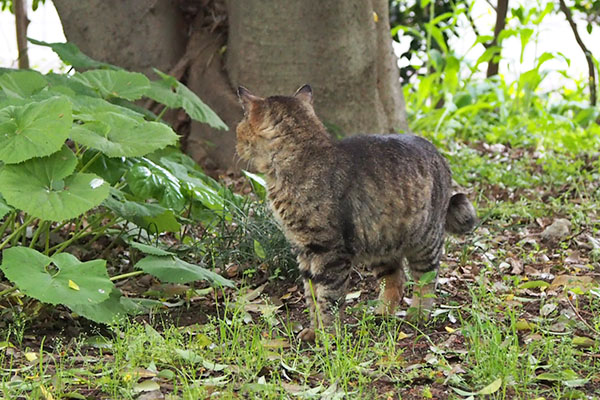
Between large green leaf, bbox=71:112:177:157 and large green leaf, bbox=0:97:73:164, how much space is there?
0.12m

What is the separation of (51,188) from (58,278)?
1.30 feet

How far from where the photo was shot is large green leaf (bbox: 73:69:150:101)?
13.7 ft

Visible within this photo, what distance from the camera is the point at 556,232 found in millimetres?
4863

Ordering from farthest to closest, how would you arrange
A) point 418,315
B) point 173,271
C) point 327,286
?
point 418,315 → point 173,271 → point 327,286

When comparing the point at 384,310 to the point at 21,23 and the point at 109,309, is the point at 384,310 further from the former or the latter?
the point at 21,23

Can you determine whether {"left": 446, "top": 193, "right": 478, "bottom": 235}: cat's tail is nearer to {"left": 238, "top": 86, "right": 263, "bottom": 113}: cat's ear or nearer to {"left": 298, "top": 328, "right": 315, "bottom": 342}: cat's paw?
{"left": 298, "top": 328, "right": 315, "bottom": 342}: cat's paw

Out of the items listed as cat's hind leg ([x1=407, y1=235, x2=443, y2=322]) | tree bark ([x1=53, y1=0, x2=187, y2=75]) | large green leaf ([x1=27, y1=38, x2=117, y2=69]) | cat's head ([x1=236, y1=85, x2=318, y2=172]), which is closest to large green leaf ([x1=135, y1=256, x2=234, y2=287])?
cat's head ([x1=236, y1=85, x2=318, y2=172])

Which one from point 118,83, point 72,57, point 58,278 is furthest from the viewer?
point 72,57

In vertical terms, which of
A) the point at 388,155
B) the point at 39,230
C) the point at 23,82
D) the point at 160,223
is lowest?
the point at 160,223

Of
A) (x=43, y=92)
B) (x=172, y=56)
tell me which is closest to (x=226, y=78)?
(x=172, y=56)

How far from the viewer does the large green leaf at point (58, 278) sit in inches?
120

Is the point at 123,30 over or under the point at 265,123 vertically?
under

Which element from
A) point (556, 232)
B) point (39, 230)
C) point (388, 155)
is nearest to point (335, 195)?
Answer: point (388, 155)

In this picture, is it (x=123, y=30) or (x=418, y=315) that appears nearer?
(x=418, y=315)
